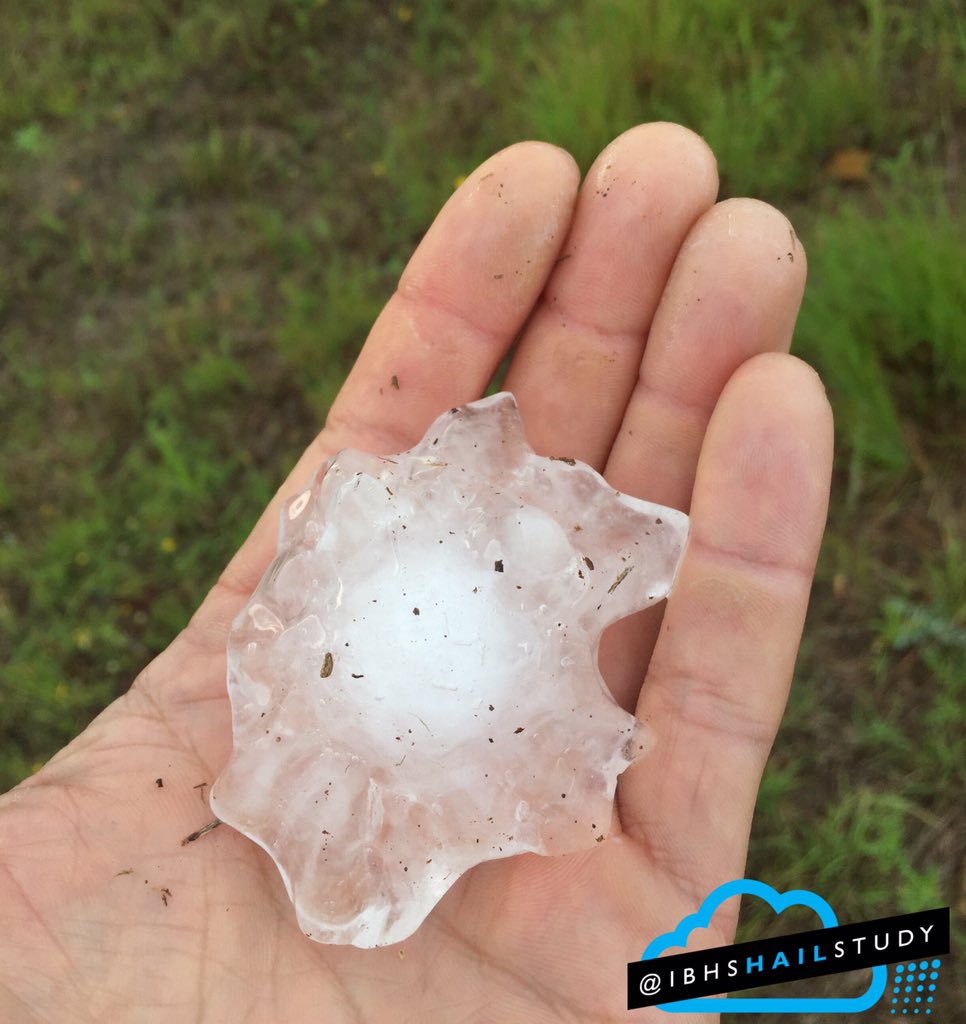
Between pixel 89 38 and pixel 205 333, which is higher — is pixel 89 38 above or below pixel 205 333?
above

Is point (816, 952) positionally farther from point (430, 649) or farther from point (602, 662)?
point (430, 649)

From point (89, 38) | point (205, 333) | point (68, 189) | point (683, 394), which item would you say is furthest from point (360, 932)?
point (89, 38)

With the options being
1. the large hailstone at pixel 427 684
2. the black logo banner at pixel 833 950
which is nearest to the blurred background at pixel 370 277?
the black logo banner at pixel 833 950

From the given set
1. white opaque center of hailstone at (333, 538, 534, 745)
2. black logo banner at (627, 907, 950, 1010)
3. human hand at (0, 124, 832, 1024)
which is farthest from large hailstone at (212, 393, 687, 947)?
black logo banner at (627, 907, 950, 1010)

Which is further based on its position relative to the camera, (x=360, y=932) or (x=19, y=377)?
(x=19, y=377)

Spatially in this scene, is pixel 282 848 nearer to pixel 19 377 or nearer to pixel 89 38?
pixel 19 377
